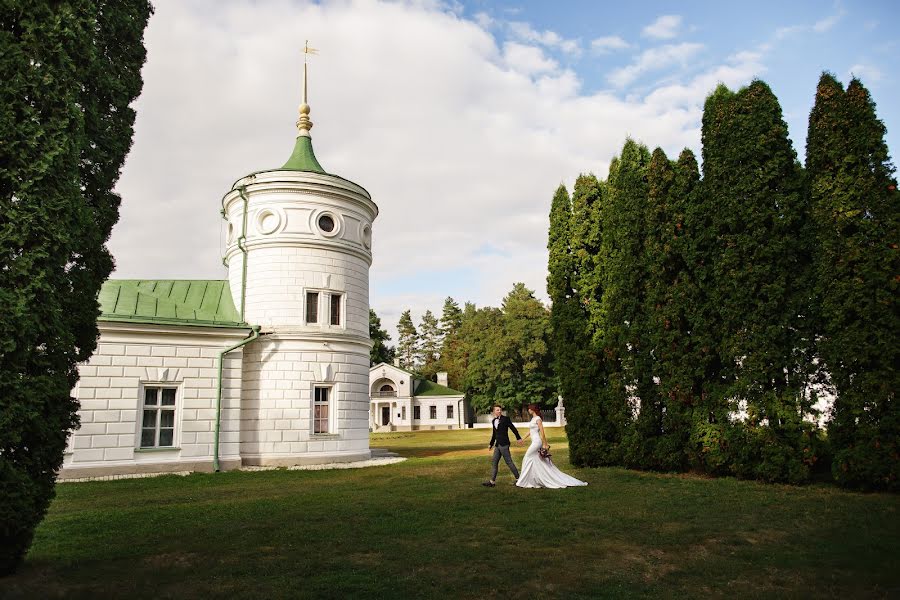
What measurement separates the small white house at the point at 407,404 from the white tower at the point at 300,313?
130ft

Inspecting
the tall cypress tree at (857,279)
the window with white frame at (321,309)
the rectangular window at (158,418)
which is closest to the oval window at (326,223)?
the window with white frame at (321,309)

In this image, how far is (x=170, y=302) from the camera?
1984 cm

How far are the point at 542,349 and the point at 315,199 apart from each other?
127 ft

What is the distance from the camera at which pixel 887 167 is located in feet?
36.2

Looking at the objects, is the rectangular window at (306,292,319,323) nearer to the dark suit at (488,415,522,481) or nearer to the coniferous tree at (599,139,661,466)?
the dark suit at (488,415,522,481)

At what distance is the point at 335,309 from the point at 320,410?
3539 millimetres

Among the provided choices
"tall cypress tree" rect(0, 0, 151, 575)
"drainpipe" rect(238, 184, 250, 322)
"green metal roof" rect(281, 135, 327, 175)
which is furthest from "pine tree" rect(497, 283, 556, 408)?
"tall cypress tree" rect(0, 0, 151, 575)

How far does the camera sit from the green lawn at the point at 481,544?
20.2 ft

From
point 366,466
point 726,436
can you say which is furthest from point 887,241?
point 366,466

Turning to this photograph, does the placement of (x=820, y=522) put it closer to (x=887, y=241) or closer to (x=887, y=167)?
(x=887, y=241)

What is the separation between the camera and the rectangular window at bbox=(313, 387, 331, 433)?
20.2 meters

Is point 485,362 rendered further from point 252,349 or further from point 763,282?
point 763,282

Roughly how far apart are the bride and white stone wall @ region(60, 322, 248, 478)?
10529 mm

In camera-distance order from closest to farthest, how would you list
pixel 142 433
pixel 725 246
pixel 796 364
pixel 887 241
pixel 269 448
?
pixel 887 241
pixel 796 364
pixel 725 246
pixel 142 433
pixel 269 448
